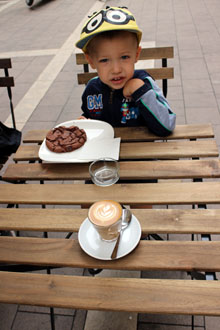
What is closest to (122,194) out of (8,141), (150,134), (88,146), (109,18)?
(88,146)

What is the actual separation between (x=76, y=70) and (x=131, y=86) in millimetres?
3451

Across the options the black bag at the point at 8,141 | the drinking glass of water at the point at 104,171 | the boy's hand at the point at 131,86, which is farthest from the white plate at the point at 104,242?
the black bag at the point at 8,141

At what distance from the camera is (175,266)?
101 centimetres

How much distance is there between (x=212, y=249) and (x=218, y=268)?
80 millimetres

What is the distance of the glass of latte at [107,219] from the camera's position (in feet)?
3.41

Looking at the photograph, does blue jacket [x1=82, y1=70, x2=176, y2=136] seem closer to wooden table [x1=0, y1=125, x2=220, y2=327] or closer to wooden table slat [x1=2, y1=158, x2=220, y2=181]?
wooden table [x1=0, y1=125, x2=220, y2=327]

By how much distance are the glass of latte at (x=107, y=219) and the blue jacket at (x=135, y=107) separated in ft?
2.31

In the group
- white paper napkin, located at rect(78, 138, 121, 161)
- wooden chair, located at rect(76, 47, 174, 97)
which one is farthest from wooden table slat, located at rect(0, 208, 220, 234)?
wooden chair, located at rect(76, 47, 174, 97)

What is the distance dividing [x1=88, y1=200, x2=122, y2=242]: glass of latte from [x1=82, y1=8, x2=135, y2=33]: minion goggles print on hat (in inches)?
31.0

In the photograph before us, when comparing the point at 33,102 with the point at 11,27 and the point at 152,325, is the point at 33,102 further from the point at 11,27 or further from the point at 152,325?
the point at 11,27

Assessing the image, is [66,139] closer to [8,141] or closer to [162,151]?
[162,151]

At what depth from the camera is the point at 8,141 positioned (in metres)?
2.24

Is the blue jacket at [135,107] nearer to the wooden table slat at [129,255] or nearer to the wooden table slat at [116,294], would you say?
the wooden table slat at [129,255]

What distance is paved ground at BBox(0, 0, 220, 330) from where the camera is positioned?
177cm
